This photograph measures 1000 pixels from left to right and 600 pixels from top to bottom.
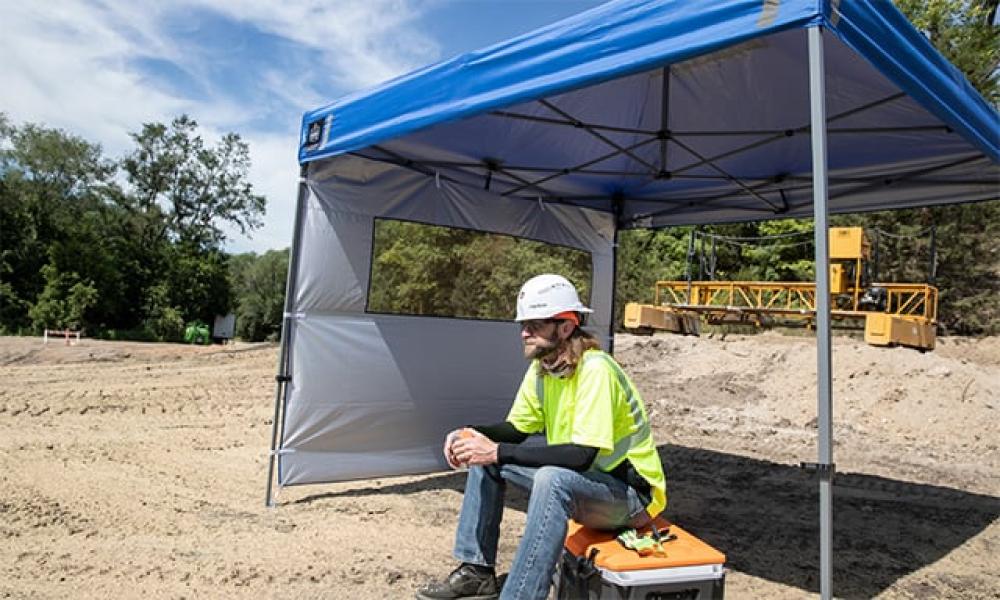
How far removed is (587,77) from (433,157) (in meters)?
2.76

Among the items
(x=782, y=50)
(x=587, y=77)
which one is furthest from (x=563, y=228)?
(x=587, y=77)

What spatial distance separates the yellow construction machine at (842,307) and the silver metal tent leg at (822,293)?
8028mm

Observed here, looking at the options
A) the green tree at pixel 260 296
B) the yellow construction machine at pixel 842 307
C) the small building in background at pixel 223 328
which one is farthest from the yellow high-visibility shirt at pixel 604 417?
the green tree at pixel 260 296

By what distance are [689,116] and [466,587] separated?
3568 millimetres

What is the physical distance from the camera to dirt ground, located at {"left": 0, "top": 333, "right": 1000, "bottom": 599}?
11.7ft

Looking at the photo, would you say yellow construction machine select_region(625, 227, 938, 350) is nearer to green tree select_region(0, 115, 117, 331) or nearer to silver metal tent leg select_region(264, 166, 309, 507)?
silver metal tent leg select_region(264, 166, 309, 507)

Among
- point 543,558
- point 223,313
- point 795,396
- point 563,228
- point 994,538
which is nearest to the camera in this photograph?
point 543,558

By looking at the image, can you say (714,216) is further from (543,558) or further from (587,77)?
(543,558)

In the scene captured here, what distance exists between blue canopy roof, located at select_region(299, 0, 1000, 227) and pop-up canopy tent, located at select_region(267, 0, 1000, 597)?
2 cm

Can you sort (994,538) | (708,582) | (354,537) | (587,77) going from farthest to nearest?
1. (994,538)
2. (354,537)
3. (587,77)
4. (708,582)

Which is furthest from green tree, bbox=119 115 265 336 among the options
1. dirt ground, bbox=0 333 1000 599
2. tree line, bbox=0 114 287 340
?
dirt ground, bbox=0 333 1000 599

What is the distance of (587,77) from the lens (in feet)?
9.94

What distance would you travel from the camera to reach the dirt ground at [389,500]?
356 centimetres

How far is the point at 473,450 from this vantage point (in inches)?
114
